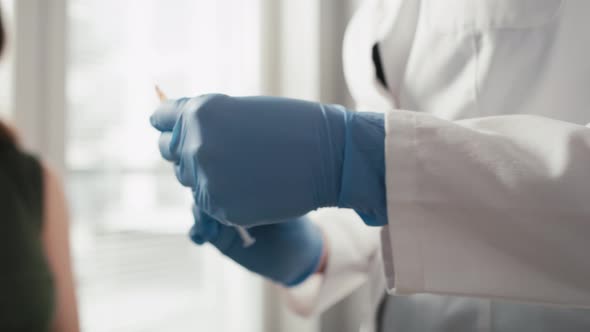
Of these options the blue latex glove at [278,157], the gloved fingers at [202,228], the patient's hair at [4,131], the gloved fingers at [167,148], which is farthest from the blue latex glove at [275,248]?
the patient's hair at [4,131]

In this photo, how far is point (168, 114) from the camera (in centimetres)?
68

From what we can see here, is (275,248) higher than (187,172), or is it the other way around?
(187,172)

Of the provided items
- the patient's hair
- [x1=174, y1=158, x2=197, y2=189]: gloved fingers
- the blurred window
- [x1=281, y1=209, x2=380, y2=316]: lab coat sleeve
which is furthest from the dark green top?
[x1=281, y1=209, x2=380, y2=316]: lab coat sleeve

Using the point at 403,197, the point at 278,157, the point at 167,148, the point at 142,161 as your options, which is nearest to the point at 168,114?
the point at 167,148

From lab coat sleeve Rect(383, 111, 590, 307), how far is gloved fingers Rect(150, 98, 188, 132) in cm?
31

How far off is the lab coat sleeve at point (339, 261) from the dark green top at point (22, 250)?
0.55 meters

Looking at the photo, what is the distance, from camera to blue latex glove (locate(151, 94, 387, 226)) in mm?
557

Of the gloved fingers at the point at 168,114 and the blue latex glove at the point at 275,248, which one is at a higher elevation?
the gloved fingers at the point at 168,114

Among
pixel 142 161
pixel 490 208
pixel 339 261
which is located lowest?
pixel 339 261

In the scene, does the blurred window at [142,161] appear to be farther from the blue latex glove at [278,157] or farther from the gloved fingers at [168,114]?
the blue latex glove at [278,157]

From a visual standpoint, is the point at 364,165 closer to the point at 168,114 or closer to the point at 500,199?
the point at 500,199

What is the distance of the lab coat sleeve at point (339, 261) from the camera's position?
103 cm

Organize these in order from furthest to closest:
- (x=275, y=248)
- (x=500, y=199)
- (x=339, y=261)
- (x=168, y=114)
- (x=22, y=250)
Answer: (x=339, y=261), (x=275, y=248), (x=22, y=250), (x=168, y=114), (x=500, y=199)

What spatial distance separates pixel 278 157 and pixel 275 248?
403mm
